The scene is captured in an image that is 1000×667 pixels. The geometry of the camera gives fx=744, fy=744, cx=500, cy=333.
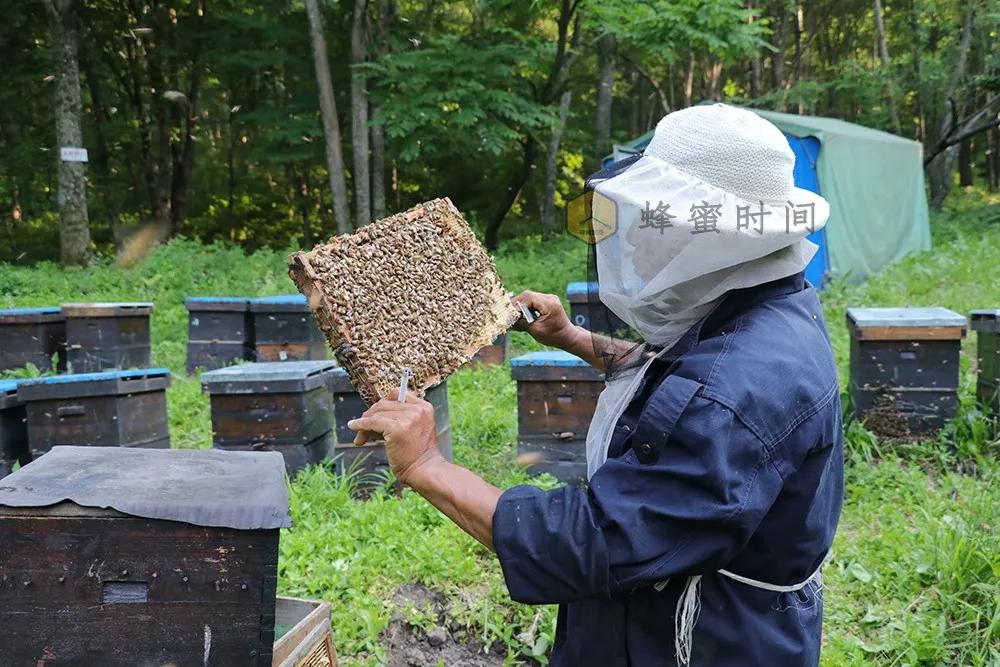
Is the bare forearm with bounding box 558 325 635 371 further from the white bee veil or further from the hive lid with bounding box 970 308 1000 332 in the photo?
A: the hive lid with bounding box 970 308 1000 332

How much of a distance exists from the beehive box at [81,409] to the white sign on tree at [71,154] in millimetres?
8068

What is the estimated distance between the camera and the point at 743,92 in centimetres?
2192

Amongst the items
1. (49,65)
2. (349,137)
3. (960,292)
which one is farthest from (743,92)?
(49,65)

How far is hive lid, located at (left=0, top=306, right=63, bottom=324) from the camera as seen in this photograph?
6.50 m

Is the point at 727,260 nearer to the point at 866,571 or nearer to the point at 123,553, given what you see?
the point at 123,553

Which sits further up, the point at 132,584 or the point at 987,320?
the point at 987,320

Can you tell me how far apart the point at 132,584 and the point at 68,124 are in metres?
11.4

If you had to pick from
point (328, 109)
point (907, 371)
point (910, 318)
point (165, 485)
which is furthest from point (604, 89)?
point (165, 485)

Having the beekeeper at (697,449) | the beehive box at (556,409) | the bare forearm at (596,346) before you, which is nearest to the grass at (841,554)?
the beehive box at (556,409)

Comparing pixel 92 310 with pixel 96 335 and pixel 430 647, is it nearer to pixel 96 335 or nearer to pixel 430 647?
pixel 96 335

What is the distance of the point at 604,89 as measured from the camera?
48.9ft

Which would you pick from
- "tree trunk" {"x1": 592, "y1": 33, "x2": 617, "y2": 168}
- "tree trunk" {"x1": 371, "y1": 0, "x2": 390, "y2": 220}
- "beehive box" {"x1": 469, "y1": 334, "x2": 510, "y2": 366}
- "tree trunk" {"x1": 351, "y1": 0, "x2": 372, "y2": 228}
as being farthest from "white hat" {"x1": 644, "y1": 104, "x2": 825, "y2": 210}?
"tree trunk" {"x1": 592, "y1": 33, "x2": 617, "y2": 168}

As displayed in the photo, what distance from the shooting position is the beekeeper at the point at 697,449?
1151 millimetres

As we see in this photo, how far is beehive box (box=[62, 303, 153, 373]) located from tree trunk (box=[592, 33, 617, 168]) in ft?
33.2
